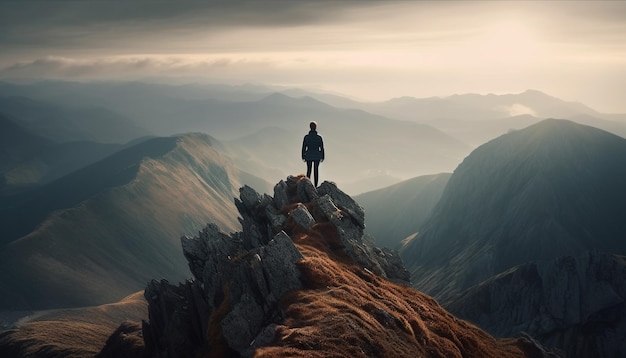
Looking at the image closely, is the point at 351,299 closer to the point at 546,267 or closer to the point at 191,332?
the point at 191,332

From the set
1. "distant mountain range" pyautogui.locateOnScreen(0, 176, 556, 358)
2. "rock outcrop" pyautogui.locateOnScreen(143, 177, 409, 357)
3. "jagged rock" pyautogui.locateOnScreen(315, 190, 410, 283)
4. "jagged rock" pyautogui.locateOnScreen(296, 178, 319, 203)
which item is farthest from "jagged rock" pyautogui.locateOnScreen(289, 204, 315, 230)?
"jagged rock" pyautogui.locateOnScreen(296, 178, 319, 203)

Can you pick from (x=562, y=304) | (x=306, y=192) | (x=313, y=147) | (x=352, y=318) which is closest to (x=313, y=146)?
(x=313, y=147)

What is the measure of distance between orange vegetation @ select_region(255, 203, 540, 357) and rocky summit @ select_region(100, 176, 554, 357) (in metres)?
0.10

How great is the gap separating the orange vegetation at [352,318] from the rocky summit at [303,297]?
10 centimetres

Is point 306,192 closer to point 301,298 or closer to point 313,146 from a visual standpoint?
point 313,146

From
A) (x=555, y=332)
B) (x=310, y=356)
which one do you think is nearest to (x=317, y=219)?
(x=310, y=356)

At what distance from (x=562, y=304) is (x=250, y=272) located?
156259mm

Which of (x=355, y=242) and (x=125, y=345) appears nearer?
(x=355, y=242)

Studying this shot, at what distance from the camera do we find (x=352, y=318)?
39.3m

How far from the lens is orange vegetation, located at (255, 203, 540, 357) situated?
35625 millimetres

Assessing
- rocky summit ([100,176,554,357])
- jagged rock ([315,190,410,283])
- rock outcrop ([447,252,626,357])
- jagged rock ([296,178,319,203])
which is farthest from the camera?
rock outcrop ([447,252,626,357])

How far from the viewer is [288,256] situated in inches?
1848

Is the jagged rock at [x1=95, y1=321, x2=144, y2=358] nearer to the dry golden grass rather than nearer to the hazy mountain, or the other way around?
the hazy mountain

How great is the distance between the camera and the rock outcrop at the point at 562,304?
525 feet
